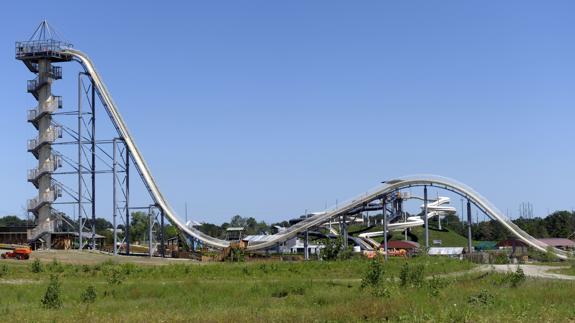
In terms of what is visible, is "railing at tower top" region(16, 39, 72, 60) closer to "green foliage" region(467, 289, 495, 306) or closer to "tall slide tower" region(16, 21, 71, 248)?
"tall slide tower" region(16, 21, 71, 248)

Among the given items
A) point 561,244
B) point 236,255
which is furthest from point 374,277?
point 561,244

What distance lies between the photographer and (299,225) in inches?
3056

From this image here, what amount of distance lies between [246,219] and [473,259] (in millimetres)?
135815

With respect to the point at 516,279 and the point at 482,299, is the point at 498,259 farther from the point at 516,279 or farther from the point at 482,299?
the point at 482,299

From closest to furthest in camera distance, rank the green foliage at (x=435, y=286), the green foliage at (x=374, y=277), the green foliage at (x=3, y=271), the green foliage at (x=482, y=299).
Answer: the green foliage at (x=482, y=299)
the green foliage at (x=435, y=286)
the green foliage at (x=374, y=277)
the green foliage at (x=3, y=271)

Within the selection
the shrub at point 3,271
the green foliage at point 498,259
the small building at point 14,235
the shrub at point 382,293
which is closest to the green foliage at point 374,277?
the shrub at point 382,293

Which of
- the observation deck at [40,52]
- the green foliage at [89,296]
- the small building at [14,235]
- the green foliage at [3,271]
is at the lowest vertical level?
the green foliage at [89,296]

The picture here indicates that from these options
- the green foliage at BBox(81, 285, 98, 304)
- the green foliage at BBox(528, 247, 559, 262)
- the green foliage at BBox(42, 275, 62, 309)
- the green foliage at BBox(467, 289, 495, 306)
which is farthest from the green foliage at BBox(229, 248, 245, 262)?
the green foliage at BBox(467, 289, 495, 306)

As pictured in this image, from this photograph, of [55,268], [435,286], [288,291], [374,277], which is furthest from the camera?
[55,268]

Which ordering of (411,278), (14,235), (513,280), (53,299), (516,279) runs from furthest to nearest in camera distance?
(14,235) → (516,279) → (513,280) → (411,278) → (53,299)

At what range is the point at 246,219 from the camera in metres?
199

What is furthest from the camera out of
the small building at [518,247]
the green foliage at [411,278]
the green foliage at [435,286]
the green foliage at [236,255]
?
the small building at [518,247]

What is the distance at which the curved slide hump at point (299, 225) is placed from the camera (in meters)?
69.1

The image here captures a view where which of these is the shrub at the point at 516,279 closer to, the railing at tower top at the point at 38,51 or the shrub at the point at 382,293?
the shrub at the point at 382,293
